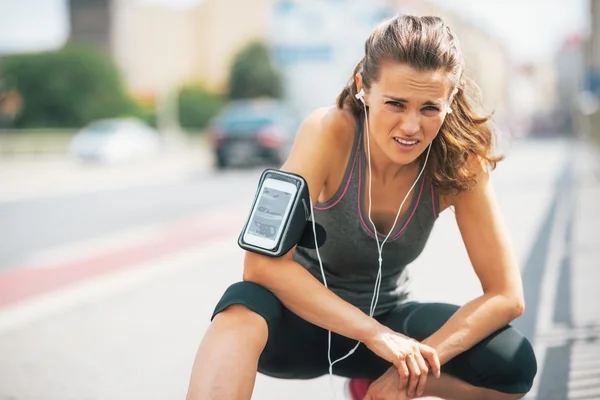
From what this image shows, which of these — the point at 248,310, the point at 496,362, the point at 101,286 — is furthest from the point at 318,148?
the point at 101,286

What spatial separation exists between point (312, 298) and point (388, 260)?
374 mm

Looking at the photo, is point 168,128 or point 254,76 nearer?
point 168,128

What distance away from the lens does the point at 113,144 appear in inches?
1155

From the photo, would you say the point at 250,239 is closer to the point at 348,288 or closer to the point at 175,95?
the point at 348,288

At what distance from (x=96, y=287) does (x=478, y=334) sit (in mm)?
4175

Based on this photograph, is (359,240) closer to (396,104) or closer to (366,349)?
(366,349)

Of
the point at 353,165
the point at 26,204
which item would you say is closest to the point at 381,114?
the point at 353,165

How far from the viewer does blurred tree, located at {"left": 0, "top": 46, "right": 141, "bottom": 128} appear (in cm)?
4512

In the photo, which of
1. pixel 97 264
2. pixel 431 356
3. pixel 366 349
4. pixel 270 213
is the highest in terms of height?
pixel 270 213

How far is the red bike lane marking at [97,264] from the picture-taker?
6018 millimetres

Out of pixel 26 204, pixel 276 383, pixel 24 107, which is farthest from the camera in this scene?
pixel 24 107

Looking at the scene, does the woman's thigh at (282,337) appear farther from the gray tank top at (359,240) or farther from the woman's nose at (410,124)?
the woman's nose at (410,124)

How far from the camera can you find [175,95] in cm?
5059

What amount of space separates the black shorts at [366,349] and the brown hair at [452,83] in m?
0.47
